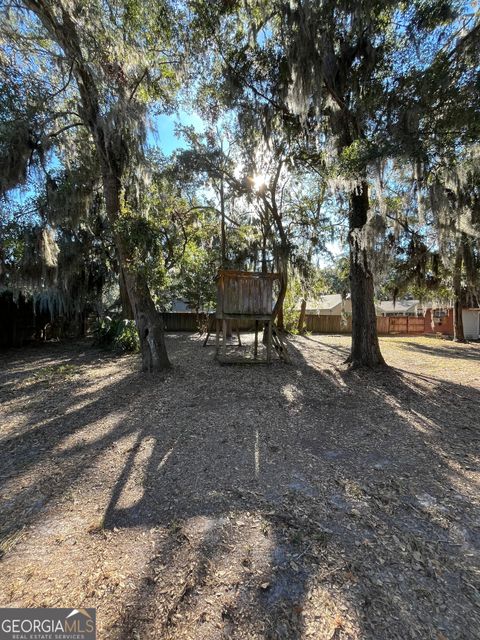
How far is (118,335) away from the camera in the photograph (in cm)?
995

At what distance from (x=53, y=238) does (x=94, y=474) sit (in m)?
7.01

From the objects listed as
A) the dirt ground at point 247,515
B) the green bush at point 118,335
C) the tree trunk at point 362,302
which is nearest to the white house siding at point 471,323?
the tree trunk at point 362,302

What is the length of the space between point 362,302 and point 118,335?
743cm

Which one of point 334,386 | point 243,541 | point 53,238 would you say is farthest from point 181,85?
point 243,541

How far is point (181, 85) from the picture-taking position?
746 cm

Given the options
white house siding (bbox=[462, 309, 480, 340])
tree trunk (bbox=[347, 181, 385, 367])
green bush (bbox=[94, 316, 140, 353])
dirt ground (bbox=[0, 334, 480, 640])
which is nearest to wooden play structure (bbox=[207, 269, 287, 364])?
tree trunk (bbox=[347, 181, 385, 367])

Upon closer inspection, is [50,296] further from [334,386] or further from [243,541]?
[243,541]

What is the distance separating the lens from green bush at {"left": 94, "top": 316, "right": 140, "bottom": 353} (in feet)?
31.7

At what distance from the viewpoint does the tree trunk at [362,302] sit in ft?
21.4

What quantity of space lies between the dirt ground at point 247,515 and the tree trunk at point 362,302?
1715mm

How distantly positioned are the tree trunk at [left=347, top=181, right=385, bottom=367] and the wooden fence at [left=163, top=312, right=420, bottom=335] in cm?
1343

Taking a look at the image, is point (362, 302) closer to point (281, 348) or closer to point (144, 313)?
point (281, 348)

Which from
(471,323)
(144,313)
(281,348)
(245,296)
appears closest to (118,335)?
(144,313)

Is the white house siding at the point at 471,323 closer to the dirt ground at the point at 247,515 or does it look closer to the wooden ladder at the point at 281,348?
the wooden ladder at the point at 281,348
